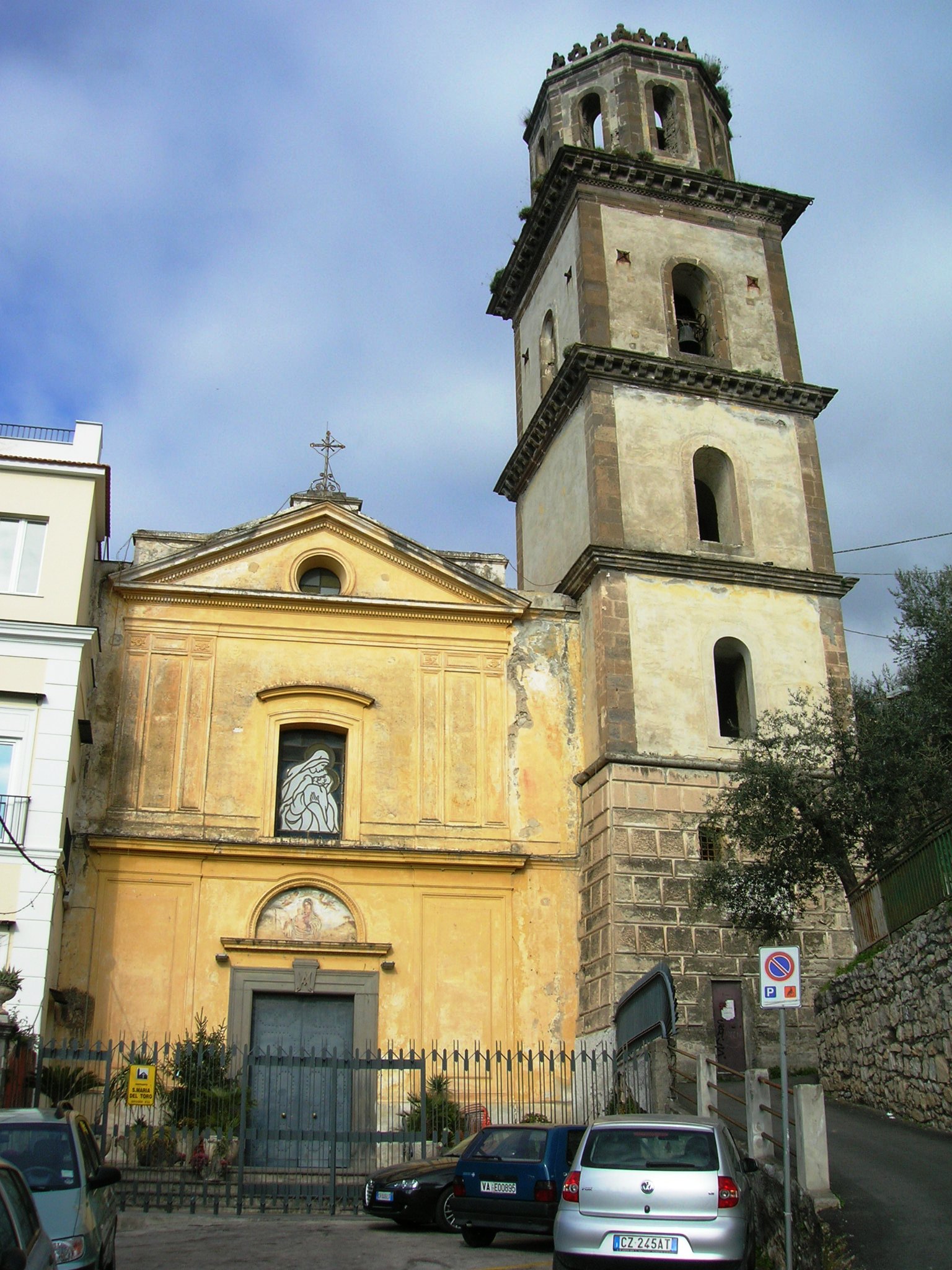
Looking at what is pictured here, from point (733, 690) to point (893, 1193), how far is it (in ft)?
44.1

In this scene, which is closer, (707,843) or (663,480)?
(707,843)

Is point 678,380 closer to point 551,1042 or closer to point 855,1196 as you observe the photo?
point 551,1042

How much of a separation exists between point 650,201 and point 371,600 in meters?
11.3

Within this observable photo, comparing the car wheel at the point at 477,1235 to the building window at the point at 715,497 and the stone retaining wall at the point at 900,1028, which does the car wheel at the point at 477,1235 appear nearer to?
the stone retaining wall at the point at 900,1028

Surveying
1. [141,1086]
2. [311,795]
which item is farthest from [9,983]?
[311,795]

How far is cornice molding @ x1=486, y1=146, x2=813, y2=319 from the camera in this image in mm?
27500

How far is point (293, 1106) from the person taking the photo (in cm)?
2044

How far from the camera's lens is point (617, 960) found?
20.5 metres

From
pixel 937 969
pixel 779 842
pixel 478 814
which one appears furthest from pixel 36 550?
pixel 937 969

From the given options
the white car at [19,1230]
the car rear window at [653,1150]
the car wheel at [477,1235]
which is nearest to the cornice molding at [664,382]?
the car wheel at [477,1235]

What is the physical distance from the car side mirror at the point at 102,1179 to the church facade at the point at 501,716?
451 inches

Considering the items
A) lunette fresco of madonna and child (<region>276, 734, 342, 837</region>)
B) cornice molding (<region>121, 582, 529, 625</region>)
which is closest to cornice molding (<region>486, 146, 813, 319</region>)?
cornice molding (<region>121, 582, 529, 625</region>)

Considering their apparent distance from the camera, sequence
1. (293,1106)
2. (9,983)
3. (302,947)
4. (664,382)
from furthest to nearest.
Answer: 1. (664,382)
2. (302,947)
3. (293,1106)
4. (9,983)

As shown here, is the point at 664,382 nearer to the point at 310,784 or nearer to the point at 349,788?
the point at 349,788
